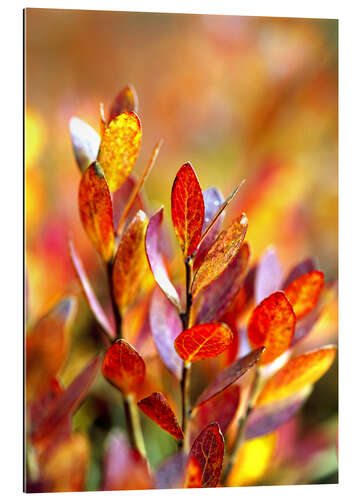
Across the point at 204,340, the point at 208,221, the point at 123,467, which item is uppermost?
the point at 208,221

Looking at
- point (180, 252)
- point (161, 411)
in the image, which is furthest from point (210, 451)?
point (180, 252)

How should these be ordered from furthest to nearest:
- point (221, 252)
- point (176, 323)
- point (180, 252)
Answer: point (180, 252), point (176, 323), point (221, 252)

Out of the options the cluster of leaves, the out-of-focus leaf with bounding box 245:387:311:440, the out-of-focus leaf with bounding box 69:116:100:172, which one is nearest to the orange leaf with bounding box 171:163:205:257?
the cluster of leaves

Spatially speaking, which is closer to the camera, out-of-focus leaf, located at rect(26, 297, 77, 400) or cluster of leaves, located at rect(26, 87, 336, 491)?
cluster of leaves, located at rect(26, 87, 336, 491)

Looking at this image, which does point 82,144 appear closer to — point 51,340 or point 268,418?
point 51,340

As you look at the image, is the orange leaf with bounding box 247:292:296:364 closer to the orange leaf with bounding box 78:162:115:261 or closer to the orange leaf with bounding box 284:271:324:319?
the orange leaf with bounding box 284:271:324:319

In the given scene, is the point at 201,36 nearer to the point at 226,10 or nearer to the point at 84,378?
the point at 226,10
